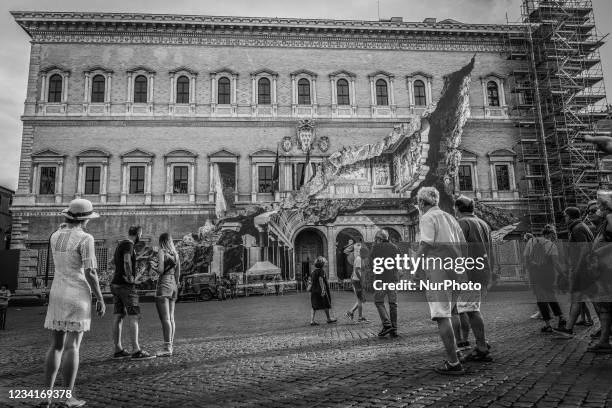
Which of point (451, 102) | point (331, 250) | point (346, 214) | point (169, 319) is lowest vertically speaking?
point (169, 319)

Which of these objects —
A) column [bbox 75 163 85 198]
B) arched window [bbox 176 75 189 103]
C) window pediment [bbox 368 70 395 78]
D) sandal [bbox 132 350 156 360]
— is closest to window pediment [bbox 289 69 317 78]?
window pediment [bbox 368 70 395 78]

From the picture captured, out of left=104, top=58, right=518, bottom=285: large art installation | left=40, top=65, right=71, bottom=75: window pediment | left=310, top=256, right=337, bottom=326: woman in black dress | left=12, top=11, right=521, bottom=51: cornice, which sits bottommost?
left=310, top=256, right=337, bottom=326: woman in black dress

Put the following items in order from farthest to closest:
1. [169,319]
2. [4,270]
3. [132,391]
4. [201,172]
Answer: [201,172] < [4,270] < [169,319] < [132,391]

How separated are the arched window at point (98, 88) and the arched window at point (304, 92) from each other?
41.1 ft

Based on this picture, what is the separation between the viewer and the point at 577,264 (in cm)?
649

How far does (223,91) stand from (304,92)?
5317mm

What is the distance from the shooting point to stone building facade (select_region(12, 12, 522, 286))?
2744 centimetres

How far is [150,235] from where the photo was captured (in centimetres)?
2703

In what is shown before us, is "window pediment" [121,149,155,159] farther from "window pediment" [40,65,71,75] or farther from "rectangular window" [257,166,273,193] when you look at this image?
"rectangular window" [257,166,273,193]

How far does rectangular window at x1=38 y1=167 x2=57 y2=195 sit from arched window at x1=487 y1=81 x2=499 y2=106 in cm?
2886

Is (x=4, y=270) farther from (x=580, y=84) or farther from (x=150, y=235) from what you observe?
(x=580, y=84)

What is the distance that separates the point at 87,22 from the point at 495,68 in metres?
27.4

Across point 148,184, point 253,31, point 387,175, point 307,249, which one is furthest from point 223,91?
point 387,175

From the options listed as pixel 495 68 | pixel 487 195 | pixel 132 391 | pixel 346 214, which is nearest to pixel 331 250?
pixel 346 214
